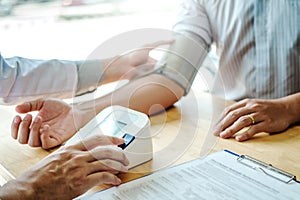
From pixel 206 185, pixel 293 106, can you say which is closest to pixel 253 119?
Answer: pixel 293 106

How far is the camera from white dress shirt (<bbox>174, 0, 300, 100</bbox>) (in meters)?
1.21

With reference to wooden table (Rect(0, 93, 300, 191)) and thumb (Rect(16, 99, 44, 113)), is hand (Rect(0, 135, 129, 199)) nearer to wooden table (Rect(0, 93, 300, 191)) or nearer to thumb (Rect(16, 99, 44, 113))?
wooden table (Rect(0, 93, 300, 191))

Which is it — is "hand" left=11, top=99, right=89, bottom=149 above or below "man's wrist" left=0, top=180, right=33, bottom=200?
below

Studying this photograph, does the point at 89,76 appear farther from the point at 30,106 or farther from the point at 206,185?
the point at 206,185

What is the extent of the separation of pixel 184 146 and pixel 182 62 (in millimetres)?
428

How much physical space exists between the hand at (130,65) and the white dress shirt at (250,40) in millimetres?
189

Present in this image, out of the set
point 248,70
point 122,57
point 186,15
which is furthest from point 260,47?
point 122,57

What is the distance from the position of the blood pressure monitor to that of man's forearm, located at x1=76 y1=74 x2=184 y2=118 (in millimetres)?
112

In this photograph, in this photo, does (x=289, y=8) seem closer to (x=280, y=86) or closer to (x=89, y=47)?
(x=280, y=86)

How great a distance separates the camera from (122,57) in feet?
3.89

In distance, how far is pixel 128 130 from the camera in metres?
0.79

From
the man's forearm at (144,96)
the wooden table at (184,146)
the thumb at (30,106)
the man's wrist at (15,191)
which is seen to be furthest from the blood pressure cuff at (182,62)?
the man's wrist at (15,191)

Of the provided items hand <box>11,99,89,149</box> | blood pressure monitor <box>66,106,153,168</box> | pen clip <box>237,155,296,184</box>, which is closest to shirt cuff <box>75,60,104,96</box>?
hand <box>11,99,89,149</box>

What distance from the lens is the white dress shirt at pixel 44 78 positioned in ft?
3.41
